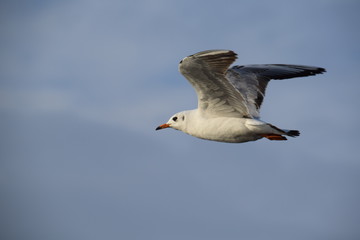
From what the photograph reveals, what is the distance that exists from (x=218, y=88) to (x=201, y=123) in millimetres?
1459

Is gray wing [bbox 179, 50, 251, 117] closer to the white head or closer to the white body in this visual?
the white body

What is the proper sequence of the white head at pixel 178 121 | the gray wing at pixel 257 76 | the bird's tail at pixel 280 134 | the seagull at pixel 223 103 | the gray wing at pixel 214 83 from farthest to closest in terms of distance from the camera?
the gray wing at pixel 257 76 → the white head at pixel 178 121 → the bird's tail at pixel 280 134 → the seagull at pixel 223 103 → the gray wing at pixel 214 83

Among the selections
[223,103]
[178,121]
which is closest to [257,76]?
[178,121]

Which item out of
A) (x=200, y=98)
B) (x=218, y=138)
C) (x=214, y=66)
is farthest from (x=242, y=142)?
→ (x=214, y=66)

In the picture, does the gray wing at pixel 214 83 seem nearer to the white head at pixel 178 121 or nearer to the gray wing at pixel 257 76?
the white head at pixel 178 121

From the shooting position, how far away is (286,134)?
15.8 metres

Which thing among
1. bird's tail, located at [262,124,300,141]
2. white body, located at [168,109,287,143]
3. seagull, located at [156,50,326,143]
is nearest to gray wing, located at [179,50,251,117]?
seagull, located at [156,50,326,143]

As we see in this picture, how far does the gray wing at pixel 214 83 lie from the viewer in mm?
13797

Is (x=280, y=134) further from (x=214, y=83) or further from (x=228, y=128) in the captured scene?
(x=214, y=83)

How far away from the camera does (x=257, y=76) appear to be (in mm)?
18516

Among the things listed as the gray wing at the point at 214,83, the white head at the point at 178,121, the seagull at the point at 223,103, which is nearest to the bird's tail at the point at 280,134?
the seagull at the point at 223,103

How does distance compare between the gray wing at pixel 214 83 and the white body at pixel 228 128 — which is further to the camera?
the white body at pixel 228 128

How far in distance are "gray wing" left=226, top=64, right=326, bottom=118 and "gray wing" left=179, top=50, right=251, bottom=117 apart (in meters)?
1.05

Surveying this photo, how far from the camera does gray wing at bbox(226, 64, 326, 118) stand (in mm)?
17484
